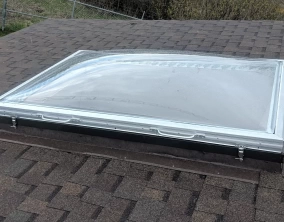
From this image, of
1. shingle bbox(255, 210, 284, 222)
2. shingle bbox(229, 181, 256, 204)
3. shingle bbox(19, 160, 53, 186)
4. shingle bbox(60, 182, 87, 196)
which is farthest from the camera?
shingle bbox(19, 160, 53, 186)

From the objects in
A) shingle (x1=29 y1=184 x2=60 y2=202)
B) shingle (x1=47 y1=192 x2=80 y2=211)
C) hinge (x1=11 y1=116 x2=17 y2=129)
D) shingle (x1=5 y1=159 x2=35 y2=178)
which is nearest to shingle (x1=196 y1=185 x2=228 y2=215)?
shingle (x1=47 y1=192 x2=80 y2=211)

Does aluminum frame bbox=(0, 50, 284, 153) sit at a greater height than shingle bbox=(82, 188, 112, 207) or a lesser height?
greater

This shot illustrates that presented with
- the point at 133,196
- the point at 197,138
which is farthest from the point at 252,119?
the point at 133,196

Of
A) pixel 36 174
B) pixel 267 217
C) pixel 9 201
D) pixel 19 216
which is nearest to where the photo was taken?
pixel 267 217

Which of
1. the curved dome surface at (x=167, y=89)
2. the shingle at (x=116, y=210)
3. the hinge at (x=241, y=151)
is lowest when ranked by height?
the shingle at (x=116, y=210)

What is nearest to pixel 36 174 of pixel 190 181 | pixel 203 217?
pixel 190 181

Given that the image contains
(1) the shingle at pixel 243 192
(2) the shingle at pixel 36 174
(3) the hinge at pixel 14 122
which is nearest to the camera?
(1) the shingle at pixel 243 192

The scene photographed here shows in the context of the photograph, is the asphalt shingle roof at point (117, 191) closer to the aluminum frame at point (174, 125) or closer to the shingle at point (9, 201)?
the shingle at point (9, 201)

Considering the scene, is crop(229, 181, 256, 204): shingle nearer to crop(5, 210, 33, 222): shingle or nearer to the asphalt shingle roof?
the asphalt shingle roof

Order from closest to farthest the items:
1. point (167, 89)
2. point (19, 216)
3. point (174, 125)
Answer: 1. point (19, 216)
2. point (174, 125)
3. point (167, 89)

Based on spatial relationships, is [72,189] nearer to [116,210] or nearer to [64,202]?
[64,202]

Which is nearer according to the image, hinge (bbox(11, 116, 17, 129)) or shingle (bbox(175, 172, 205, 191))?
shingle (bbox(175, 172, 205, 191))

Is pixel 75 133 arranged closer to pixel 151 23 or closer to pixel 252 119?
pixel 252 119

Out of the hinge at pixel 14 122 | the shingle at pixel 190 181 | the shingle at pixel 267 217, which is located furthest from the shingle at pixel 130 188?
the hinge at pixel 14 122
